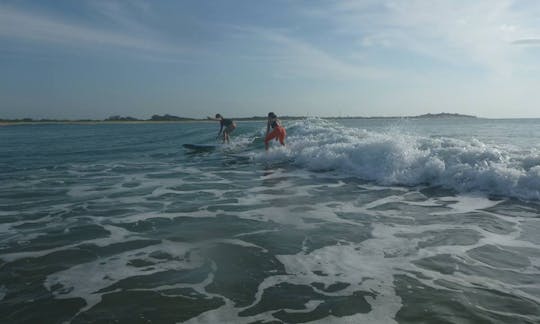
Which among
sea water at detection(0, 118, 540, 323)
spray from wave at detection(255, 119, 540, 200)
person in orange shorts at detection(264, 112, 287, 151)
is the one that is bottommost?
sea water at detection(0, 118, 540, 323)

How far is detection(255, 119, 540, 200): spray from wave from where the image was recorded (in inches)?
381

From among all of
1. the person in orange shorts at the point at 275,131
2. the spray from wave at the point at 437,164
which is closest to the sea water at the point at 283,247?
the spray from wave at the point at 437,164

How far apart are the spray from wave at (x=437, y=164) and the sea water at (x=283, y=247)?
0.06m

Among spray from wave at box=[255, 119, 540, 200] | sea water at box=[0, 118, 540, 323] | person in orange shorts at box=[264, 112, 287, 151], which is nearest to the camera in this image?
sea water at box=[0, 118, 540, 323]

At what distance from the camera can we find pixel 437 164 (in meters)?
11.5

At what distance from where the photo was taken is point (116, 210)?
812 cm

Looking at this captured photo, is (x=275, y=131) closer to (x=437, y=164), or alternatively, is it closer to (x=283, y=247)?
(x=437, y=164)

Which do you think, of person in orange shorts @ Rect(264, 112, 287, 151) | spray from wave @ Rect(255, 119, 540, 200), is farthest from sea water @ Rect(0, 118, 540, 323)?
person in orange shorts @ Rect(264, 112, 287, 151)

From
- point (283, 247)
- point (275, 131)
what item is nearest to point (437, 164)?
point (283, 247)

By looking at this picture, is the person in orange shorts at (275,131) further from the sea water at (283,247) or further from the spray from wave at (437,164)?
the sea water at (283,247)

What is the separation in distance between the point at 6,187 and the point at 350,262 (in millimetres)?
10402

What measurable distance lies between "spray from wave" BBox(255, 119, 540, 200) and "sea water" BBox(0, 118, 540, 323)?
0.06 m

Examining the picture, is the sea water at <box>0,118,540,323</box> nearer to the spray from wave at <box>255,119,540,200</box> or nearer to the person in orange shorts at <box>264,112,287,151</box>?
the spray from wave at <box>255,119,540,200</box>

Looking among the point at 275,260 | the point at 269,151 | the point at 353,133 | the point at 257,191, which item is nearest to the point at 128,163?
the point at 269,151
